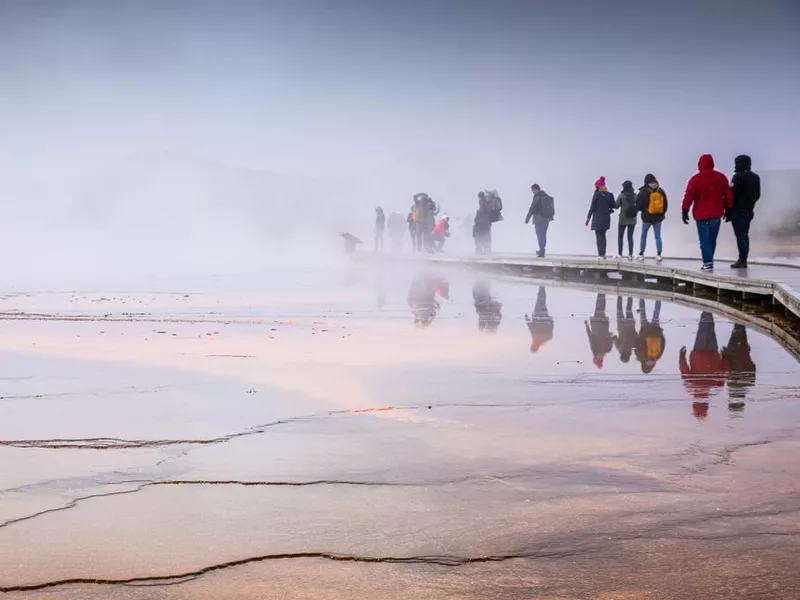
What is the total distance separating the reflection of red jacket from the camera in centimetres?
915

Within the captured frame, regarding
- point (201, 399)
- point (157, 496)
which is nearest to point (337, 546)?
point (157, 496)

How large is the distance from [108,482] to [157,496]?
461mm

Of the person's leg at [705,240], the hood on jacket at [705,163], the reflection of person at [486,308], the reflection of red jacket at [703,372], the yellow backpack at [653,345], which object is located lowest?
the reflection of red jacket at [703,372]

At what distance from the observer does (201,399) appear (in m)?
8.79

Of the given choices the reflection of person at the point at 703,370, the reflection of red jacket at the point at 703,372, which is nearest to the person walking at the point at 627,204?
the reflection of person at the point at 703,370

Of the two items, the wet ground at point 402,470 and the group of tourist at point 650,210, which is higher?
the group of tourist at point 650,210

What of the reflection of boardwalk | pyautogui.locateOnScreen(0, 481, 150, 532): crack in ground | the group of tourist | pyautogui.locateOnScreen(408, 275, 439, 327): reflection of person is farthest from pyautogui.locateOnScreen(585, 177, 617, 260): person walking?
pyautogui.locateOnScreen(0, 481, 150, 532): crack in ground

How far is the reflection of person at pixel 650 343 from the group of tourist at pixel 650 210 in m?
2.46

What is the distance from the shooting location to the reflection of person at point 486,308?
1568cm

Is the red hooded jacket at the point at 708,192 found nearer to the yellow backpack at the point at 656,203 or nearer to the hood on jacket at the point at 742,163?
the hood on jacket at the point at 742,163

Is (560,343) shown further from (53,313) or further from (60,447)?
(53,313)

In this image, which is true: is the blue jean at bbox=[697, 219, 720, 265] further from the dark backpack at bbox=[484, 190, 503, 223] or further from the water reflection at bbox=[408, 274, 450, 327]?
the dark backpack at bbox=[484, 190, 503, 223]

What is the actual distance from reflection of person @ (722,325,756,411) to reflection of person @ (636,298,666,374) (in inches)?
29.2

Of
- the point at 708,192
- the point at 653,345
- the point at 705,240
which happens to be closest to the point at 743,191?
the point at 708,192
